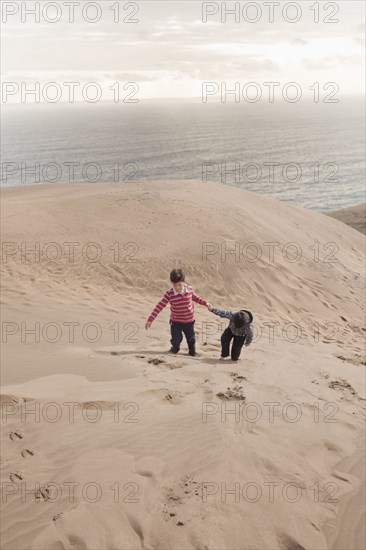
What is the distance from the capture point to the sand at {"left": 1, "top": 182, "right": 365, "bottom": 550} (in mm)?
4148

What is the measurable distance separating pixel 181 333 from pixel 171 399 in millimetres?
1925

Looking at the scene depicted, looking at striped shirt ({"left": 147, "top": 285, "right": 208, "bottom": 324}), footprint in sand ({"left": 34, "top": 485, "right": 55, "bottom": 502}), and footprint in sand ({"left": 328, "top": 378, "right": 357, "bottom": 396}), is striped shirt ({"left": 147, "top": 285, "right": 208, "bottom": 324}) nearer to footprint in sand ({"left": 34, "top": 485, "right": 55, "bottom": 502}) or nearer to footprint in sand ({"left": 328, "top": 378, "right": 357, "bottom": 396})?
footprint in sand ({"left": 328, "top": 378, "right": 357, "bottom": 396})

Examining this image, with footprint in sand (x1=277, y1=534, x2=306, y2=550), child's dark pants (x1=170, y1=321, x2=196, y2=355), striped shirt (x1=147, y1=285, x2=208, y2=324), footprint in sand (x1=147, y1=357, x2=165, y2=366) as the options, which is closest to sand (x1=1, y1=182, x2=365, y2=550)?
footprint in sand (x1=277, y1=534, x2=306, y2=550)

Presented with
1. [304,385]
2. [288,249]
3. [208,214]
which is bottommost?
[304,385]

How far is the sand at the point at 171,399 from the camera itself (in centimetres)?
415

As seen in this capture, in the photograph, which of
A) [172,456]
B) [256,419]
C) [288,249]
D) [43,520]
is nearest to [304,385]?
[256,419]

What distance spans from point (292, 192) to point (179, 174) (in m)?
19.2

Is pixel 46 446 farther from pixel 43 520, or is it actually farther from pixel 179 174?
pixel 179 174

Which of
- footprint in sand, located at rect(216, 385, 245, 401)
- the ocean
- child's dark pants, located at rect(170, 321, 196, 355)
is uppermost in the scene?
the ocean

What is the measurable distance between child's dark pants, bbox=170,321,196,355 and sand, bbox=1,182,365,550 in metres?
0.24

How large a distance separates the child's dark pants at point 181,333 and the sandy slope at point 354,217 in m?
23.9

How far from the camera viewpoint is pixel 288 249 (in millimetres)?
16062

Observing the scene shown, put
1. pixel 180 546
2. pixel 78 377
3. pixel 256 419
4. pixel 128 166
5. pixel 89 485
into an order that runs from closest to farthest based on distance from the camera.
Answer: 1. pixel 180 546
2. pixel 89 485
3. pixel 256 419
4. pixel 78 377
5. pixel 128 166

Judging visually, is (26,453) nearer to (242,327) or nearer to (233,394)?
(233,394)
